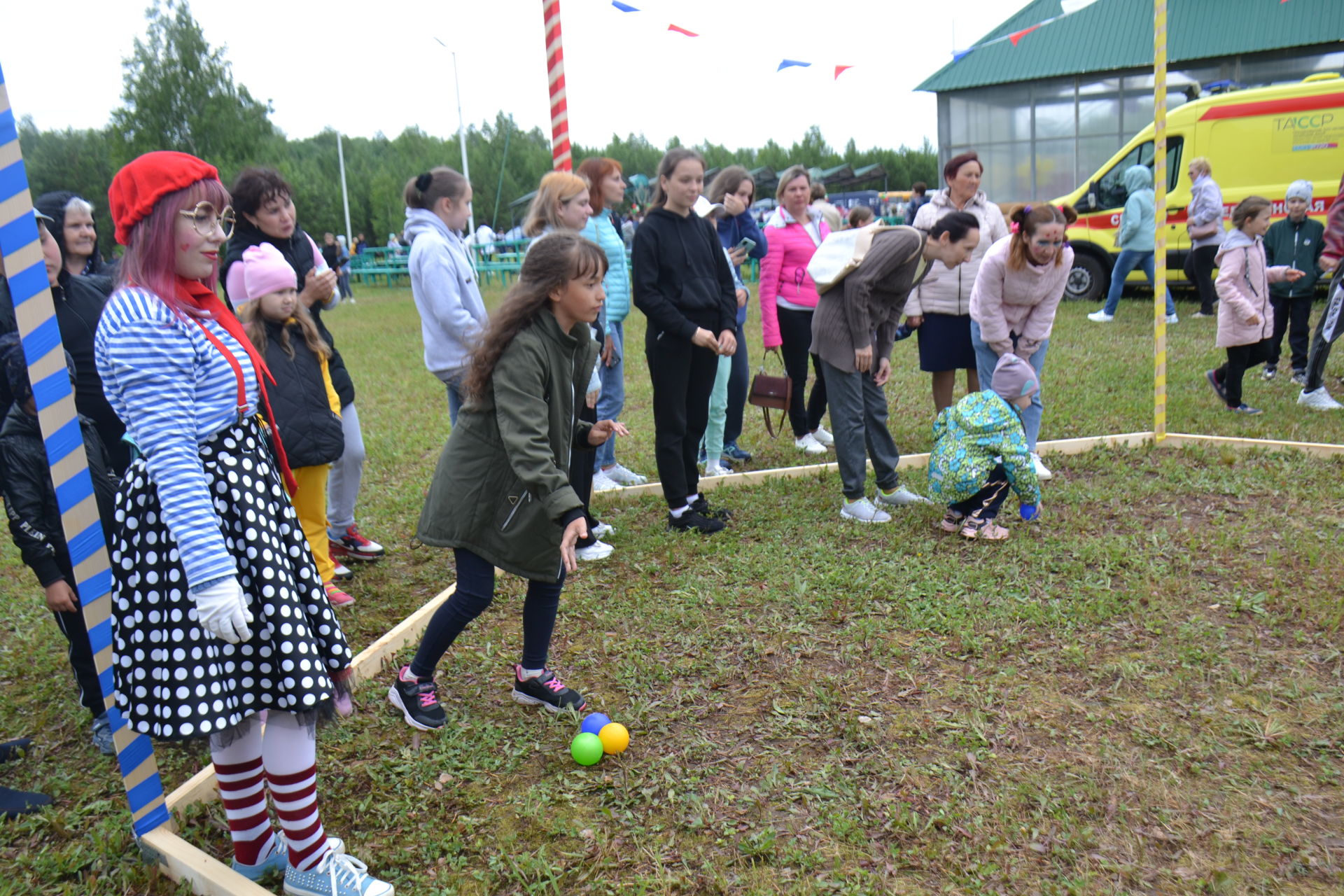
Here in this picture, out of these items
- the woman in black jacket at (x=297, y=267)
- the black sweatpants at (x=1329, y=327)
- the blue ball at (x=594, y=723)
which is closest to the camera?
the blue ball at (x=594, y=723)

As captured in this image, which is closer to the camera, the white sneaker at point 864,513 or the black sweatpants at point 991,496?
the black sweatpants at point 991,496

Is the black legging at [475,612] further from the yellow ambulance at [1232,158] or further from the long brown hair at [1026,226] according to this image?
the yellow ambulance at [1232,158]

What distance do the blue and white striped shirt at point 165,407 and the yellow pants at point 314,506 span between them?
2.11 meters

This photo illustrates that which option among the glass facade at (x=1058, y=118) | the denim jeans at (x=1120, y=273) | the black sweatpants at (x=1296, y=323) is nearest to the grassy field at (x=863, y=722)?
the black sweatpants at (x=1296, y=323)

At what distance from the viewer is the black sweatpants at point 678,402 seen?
4.97 m

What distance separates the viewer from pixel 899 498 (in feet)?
18.1

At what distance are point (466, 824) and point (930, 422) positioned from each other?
5.50 m

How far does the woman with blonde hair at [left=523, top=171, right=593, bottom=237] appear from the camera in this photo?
4.61m

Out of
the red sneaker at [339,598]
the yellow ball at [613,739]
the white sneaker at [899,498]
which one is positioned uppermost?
the red sneaker at [339,598]

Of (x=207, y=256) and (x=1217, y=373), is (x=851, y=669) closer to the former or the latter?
(x=207, y=256)

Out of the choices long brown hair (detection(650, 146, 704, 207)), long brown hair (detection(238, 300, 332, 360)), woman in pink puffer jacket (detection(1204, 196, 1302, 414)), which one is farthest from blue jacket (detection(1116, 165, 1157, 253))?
long brown hair (detection(238, 300, 332, 360))

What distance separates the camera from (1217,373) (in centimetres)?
751

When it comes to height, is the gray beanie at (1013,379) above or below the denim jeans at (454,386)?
below

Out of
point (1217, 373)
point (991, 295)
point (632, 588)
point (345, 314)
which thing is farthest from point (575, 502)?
point (345, 314)
